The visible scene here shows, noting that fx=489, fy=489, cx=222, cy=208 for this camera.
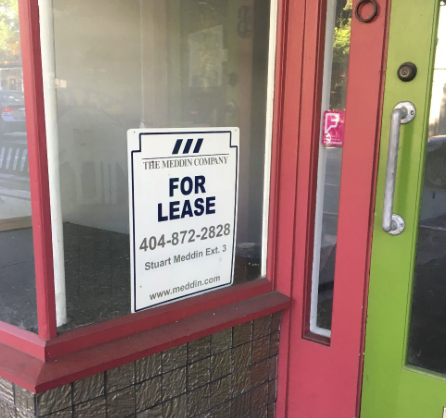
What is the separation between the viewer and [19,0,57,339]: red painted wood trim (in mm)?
1464

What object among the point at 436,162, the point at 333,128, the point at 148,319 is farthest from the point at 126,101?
the point at 436,162

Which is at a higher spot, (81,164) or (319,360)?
(81,164)

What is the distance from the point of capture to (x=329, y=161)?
2061mm

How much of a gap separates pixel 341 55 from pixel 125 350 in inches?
55.9

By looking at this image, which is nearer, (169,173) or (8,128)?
(169,173)

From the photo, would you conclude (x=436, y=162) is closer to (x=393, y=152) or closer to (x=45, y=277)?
(x=393, y=152)

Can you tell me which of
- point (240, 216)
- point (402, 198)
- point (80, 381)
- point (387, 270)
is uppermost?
point (402, 198)

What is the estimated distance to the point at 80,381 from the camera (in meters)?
1.64

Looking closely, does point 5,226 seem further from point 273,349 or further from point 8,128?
point 273,349

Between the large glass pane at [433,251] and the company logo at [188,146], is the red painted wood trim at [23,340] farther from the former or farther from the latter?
the large glass pane at [433,251]

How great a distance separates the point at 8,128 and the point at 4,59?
49cm

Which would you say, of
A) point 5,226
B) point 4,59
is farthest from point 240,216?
point 5,226

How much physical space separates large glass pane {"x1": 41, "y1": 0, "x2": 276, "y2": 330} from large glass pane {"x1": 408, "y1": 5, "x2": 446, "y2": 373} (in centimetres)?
69

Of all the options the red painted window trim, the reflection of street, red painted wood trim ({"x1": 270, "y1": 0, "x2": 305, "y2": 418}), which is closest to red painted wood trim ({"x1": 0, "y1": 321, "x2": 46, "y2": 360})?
the red painted window trim
